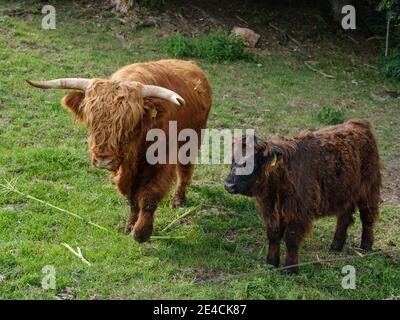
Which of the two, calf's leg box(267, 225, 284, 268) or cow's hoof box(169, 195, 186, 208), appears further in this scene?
cow's hoof box(169, 195, 186, 208)

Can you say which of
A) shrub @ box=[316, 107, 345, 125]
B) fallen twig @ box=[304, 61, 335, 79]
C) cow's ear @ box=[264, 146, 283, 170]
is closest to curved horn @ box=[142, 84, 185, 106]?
cow's ear @ box=[264, 146, 283, 170]

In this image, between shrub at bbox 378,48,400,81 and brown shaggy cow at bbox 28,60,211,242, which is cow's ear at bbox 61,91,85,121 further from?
shrub at bbox 378,48,400,81

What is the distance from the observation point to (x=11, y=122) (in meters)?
8.05

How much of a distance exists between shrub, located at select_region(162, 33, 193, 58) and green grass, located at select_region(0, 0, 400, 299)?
21 centimetres

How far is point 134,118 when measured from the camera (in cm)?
524

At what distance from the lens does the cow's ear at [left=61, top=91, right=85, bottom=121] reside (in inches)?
219

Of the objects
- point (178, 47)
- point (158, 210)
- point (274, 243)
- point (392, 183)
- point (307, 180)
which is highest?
point (178, 47)

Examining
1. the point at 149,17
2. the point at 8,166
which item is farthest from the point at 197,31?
the point at 8,166

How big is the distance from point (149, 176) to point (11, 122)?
3.09 metres

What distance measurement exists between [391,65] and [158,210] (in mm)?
6693

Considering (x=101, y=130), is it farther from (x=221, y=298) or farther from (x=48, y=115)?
(x=48, y=115)

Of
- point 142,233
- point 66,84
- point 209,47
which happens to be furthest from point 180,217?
point 209,47

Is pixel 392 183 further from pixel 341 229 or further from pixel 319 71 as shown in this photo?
pixel 319 71

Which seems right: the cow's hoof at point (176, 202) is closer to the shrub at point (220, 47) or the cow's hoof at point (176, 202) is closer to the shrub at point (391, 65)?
the shrub at point (220, 47)
